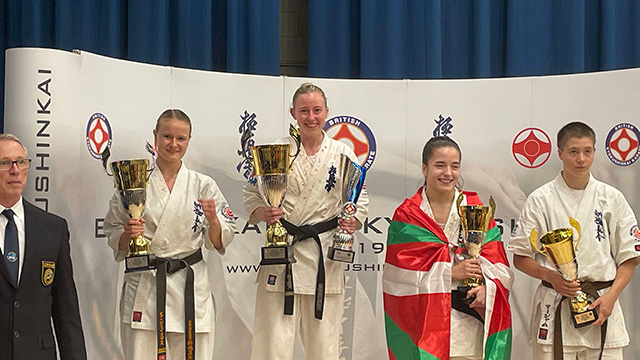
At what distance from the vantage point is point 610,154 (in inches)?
207

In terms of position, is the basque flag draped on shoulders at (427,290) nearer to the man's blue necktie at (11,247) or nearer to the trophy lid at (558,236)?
the trophy lid at (558,236)

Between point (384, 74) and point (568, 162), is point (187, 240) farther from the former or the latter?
point (384, 74)

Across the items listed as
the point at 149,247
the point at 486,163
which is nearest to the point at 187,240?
the point at 149,247

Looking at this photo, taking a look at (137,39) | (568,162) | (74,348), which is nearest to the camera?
(74,348)

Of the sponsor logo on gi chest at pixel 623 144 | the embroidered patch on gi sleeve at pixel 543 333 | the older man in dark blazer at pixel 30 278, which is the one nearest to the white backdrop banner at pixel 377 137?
the sponsor logo on gi chest at pixel 623 144

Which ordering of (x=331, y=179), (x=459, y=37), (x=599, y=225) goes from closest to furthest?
(x=331, y=179) → (x=599, y=225) → (x=459, y=37)

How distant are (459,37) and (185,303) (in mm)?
3475

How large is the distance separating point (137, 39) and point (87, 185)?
1552mm

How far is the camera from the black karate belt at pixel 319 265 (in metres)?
3.98

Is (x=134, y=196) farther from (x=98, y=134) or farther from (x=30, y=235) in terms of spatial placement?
(x=98, y=134)

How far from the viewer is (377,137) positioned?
5473 mm

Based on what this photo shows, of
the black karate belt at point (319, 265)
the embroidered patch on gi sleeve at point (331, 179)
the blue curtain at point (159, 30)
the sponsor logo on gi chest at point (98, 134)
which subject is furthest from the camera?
the blue curtain at point (159, 30)

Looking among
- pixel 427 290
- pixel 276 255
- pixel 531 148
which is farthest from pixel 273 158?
pixel 531 148

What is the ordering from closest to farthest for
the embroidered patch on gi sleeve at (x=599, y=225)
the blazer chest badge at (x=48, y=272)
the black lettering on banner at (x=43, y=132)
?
the blazer chest badge at (x=48, y=272) → the embroidered patch on gi sleeve at (x=599, y=225) → the black lettering on banner at (x=43, y=132)
